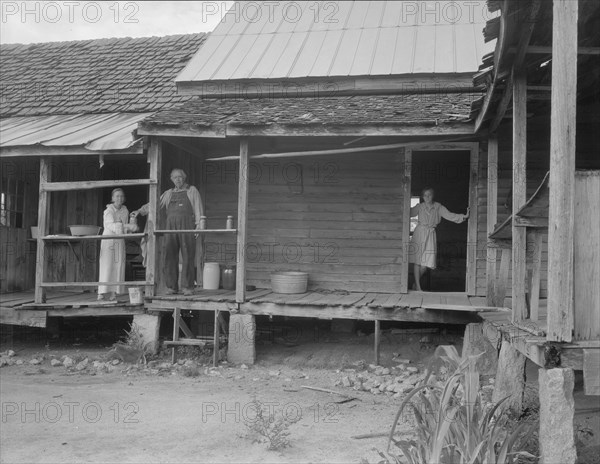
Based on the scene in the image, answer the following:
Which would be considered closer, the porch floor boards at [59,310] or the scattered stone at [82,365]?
the scattered stone at [82,365]

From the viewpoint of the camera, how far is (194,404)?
700 centimetres

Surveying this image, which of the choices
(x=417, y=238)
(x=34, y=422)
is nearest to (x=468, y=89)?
(x=417, y=238)

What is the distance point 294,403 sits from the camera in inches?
277

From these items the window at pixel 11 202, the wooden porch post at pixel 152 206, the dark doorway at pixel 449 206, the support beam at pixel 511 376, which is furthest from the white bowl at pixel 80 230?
the dark doorway at pixel 449 206

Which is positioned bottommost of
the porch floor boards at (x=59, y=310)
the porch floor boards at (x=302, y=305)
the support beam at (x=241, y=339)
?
the support beam at (x=241, y=339)

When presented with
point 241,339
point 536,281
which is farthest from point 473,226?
point 536,281

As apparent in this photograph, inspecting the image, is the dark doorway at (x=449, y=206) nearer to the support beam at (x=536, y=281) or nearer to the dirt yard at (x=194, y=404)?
the dirt yard at (x=194, y=404)

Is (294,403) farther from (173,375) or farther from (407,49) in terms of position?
(407,49)

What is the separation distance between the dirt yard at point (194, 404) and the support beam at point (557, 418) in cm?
135

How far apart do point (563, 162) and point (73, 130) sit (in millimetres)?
8298

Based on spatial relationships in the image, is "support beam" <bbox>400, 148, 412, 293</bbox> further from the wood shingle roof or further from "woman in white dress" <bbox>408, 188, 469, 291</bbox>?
the wood shingle roof

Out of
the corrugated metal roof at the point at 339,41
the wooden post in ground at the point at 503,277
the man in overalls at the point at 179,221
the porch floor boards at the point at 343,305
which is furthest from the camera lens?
the corrugated metal roof at the point at 339,41

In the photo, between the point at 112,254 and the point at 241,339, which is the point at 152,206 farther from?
the point at 241,339

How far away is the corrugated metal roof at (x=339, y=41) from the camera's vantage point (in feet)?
35.6
